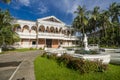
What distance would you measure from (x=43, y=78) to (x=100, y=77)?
13.8ft

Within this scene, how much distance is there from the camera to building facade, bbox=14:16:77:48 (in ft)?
144

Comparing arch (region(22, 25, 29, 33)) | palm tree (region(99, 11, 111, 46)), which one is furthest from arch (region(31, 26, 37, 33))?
palm tree (region(99, 11, 111, 46))

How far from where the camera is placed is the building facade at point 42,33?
43.9 metres

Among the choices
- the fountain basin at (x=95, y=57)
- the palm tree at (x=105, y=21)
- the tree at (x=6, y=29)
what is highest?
the palm tree at (x=105, y=21)

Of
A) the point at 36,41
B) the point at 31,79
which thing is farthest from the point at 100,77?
the point at 36,41

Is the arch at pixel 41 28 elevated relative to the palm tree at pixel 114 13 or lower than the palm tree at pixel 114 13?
lower

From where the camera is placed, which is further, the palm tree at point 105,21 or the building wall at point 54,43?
the building wall at point 54,43

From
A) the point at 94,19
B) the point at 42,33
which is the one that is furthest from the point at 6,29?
the point at 94,19

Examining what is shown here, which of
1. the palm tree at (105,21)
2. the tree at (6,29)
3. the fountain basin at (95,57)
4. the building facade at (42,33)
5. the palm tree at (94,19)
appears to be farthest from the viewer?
the palm tree at (94,19)

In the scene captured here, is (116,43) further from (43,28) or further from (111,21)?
(43,28)

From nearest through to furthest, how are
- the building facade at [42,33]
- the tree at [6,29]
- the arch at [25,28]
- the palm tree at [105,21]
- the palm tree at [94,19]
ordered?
the tree at [6,29] → the building facade at [42,33] → the arch at [25,28] → the palm tree at [105,21] → the palm tree at [94,19]

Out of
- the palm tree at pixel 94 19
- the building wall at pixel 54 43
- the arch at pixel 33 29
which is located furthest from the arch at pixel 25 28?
the palm tree at pixel 94 19

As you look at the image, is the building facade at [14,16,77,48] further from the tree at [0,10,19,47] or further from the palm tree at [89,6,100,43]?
the palm tree at [89,6,100,43]

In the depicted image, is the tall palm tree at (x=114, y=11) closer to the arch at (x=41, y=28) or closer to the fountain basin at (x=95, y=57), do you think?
the arch at (x=41, y=28)
